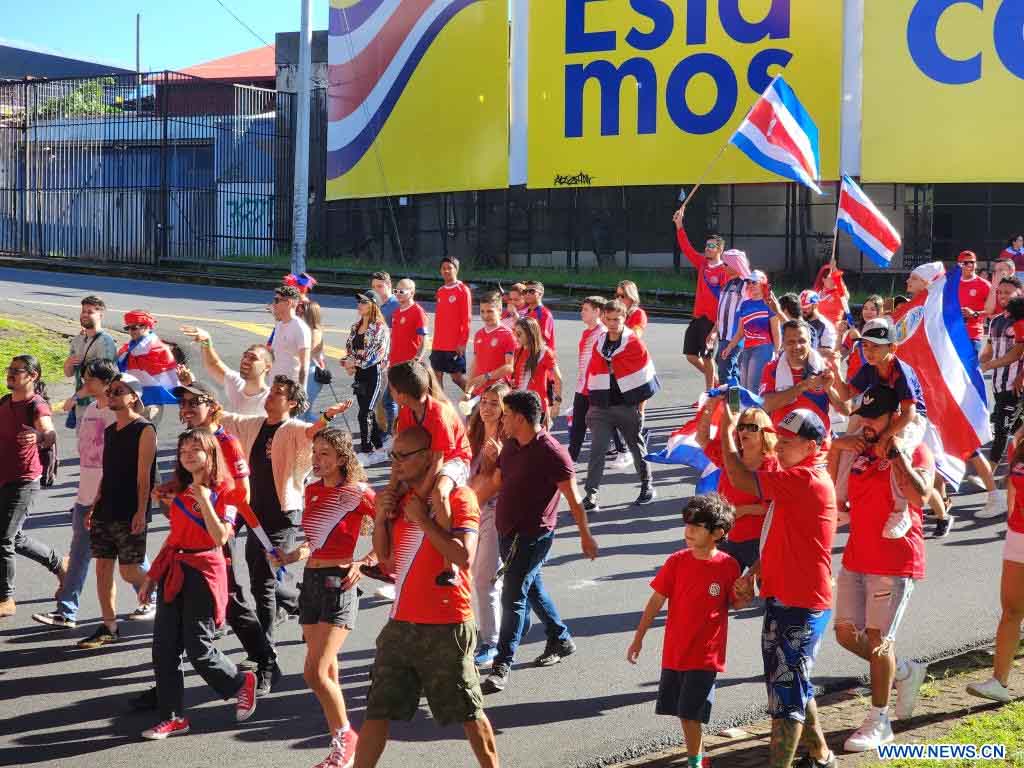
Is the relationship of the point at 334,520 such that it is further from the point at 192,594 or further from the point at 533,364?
the point at 533,364

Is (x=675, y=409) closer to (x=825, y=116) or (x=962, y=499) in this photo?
(x=962, y=499)

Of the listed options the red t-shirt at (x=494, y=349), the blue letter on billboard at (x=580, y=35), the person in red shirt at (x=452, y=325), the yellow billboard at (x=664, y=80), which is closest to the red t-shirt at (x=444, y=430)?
the red t-shirt at (x=494, y=349)

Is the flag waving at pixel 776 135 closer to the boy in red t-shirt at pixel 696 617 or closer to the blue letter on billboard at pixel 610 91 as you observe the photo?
the boy in red t-shirt at pixel 696 617

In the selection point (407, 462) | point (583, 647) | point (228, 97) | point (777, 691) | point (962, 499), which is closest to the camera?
point (407, 462)

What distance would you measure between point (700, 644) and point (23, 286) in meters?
26.0

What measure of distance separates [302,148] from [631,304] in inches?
626

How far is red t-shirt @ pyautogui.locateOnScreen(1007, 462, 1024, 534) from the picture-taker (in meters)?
7.26

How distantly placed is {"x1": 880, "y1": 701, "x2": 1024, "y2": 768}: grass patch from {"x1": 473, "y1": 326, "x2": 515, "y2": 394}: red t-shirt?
262 inches

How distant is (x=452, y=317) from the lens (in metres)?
15.0

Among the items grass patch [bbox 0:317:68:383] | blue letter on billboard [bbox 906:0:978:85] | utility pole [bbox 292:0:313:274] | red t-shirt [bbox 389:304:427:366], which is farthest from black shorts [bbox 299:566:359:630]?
blue letter on billboard [bbox 906:0:978:85]

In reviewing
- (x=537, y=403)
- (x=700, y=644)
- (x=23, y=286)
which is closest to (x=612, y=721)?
(x=700, y=644)

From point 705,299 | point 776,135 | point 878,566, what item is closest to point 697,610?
point 878,566

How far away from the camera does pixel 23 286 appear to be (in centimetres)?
2942

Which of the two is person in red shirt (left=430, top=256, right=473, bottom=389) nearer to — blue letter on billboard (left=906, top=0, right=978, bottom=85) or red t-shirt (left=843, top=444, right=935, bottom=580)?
red t-shirt (left=843, top=444, right=935, bottom=580)
